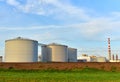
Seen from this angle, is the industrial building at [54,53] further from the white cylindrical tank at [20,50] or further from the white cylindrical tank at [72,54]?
the white cylindrical tank at [72,54]

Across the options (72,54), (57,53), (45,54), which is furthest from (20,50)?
(72,54)

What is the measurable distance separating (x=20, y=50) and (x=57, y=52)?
1142cm

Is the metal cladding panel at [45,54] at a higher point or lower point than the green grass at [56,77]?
higher

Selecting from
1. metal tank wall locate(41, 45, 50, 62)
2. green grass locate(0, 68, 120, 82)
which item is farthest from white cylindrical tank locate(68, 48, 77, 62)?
green grass locate(0, 68, 120, 82)

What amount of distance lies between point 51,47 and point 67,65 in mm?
21189

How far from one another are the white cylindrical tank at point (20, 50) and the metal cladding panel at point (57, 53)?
22.7ft

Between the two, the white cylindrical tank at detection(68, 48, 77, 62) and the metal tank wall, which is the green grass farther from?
the white cylindrical tank at detection(68, 48, 77, 62)

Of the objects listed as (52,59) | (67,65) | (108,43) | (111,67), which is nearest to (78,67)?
(67,65)

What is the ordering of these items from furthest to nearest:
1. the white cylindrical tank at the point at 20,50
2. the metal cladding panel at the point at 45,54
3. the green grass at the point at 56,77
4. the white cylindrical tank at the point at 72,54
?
the white cylindrical tank at the point at 72,54 < the metal cladding panel at the point at 45,54 < the white cylindrical tank at the point at 20,50 < the green grass at the point at 56,77

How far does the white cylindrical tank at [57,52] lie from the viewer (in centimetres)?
7038

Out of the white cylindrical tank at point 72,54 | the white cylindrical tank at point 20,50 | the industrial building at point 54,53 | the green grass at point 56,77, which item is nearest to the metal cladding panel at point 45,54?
the industrial building at point 54,53

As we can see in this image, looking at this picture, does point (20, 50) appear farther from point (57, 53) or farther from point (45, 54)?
point (57, 53)

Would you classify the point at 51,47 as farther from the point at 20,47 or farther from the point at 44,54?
the point at 20,47

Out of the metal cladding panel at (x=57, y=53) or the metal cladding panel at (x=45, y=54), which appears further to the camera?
the metal cladding panel at (x=45, y=54)
